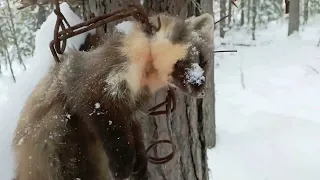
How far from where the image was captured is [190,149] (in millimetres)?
1108

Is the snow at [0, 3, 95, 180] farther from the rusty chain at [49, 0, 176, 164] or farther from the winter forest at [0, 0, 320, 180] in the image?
the rusty chain at [49, 0, 176, 164]

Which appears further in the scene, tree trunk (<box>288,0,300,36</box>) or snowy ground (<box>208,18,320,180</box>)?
tree trunk (<box>288,0,300,36</box>)

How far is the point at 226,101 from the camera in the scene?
6.61m

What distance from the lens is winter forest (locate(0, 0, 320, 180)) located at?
0.96 m

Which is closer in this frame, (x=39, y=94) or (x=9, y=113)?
(x=39, y=94)

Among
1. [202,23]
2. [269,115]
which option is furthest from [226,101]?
[202,23]

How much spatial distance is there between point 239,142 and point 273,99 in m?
2.32

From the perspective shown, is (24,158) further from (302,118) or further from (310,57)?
(310,57)

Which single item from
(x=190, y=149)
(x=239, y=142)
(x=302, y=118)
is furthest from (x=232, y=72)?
(x=190, y=149)

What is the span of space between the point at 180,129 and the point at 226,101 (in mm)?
5621

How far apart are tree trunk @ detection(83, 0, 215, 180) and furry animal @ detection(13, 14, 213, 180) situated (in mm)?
262

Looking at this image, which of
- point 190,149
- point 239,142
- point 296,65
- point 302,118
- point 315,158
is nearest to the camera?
point 190,149

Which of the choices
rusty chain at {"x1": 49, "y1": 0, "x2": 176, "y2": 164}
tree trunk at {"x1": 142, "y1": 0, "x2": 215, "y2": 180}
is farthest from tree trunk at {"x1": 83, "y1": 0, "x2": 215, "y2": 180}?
rusty chain at {"x1": 49, "y1": 0, "x2": 176, "y2": 164}

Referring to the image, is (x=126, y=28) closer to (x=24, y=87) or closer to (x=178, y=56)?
(x=178, y=56)
